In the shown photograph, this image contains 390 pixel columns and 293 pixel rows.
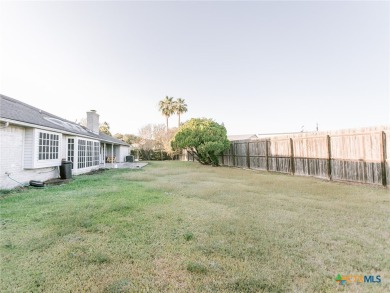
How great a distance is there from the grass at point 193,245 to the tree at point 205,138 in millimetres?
12143

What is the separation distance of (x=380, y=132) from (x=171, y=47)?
46.0 ft

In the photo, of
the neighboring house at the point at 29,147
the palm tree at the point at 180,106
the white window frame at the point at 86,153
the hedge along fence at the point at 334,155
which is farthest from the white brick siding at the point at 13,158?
the palm tree at the point at 180,106

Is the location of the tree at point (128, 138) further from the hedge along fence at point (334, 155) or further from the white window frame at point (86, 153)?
the hedge along fence at point (334, 155)

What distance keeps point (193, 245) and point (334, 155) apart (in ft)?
29.3

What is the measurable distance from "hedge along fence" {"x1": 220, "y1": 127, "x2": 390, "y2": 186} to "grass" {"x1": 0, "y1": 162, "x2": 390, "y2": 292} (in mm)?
2571

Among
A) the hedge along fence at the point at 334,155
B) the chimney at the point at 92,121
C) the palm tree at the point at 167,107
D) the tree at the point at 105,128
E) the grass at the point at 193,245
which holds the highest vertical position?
the palm tree at the point at 167,107

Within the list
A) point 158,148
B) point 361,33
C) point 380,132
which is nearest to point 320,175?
point 380,132

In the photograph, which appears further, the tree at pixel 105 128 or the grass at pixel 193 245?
the tree at pixel 105 128

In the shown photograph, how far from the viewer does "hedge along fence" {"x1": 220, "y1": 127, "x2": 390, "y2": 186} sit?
732 centimetres

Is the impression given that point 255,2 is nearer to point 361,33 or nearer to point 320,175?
point 361,33

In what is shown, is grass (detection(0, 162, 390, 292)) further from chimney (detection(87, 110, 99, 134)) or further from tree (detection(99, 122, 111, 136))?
tree (detection(99, 122, 111, 136))

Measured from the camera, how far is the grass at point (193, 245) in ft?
7.17

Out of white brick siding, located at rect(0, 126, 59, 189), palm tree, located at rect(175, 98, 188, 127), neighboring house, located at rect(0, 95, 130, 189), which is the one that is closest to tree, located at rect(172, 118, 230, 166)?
neighboring house, located at rect(0, 95, 130, 189)

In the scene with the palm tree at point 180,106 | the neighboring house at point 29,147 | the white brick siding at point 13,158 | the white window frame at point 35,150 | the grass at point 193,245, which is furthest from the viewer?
the palm tree at point 180,106
